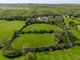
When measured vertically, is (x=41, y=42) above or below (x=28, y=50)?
below

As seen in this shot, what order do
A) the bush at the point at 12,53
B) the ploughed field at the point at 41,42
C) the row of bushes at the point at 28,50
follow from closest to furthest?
the ploughed field at the point at 41,42 → the bush at the point at 12,53 → the row of bushes at the point at 28,50

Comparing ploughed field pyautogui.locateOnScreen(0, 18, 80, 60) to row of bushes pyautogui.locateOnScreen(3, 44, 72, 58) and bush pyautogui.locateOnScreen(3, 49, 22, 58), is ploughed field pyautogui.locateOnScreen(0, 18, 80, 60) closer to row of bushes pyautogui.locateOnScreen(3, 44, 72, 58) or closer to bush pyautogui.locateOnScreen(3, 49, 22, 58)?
bush pyautogui.locateOnScreen(3, 49, 22, 58)

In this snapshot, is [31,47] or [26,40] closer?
[31,47]

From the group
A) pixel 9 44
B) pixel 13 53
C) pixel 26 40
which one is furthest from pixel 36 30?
pixel 13 53

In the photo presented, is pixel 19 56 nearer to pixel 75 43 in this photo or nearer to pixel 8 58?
pixel 8 58

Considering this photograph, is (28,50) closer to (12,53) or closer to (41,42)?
(12,53)

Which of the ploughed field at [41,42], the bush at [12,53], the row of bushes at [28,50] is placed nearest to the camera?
the ploughed field at [41,42]

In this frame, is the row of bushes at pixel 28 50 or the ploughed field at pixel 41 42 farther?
the row of bushes at pixel 28 50

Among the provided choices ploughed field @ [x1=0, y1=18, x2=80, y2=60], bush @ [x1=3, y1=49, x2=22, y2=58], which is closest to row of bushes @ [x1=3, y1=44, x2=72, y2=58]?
bush @ [x1=3, y1=49, x2=22, y2=58]

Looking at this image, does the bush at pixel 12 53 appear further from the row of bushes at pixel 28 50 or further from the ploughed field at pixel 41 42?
the ploughed field at pixel 41 42

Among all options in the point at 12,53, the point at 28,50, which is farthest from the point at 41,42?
the point at 12,53

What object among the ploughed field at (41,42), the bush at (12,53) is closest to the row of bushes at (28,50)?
the bush at (12,53)
